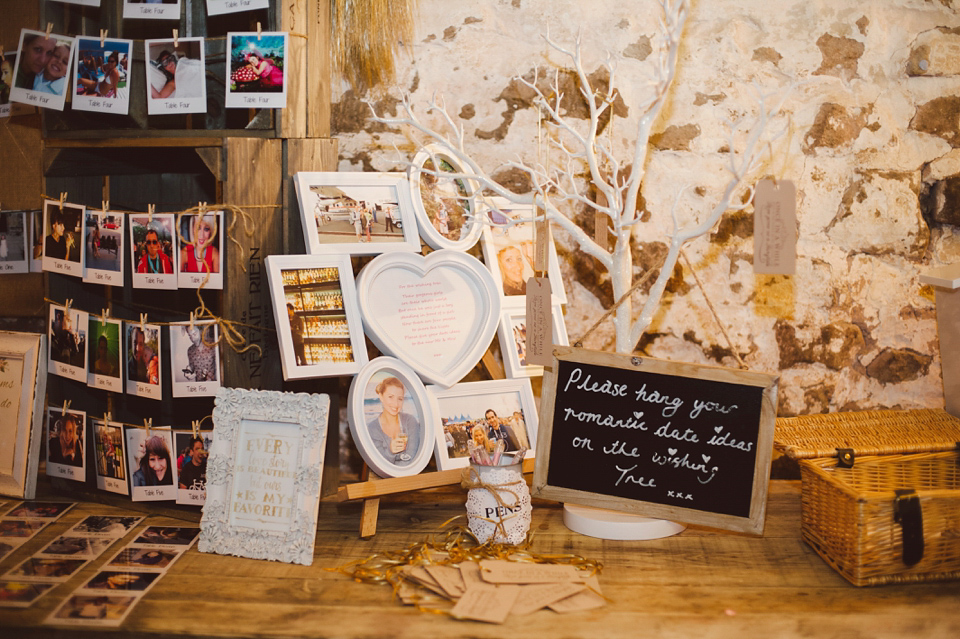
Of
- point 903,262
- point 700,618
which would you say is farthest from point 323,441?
point 903,262

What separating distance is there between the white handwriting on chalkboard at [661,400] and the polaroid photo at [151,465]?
1098 mm

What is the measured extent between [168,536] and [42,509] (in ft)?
1.35

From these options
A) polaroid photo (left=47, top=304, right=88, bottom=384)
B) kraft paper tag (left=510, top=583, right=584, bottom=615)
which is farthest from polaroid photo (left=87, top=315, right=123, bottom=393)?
kraft paper tag (left=510, top=583, right=584, bottom=615)

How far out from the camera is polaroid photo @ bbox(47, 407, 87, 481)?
5.84 feet

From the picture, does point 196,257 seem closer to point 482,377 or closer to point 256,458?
point 256,458

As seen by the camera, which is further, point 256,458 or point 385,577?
point 256,458

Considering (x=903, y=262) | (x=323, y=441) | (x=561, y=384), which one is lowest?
(x=323, y=441)

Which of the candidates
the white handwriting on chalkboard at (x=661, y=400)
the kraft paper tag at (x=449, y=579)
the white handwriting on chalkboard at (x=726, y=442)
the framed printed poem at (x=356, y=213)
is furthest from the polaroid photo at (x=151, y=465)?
the white handwriting on chalkboard at (x=726, y=442)

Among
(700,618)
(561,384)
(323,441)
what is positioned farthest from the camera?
(561,384)

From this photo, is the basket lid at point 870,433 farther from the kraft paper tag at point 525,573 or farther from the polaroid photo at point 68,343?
the polaroid photo at point 68,343

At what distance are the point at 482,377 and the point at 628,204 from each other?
62cm

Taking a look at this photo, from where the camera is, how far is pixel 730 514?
1.47 metres

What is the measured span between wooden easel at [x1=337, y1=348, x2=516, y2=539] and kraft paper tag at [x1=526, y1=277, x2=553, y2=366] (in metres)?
0.26

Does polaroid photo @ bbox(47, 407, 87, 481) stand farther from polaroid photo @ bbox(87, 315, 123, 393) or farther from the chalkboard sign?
the chalkboard sign
